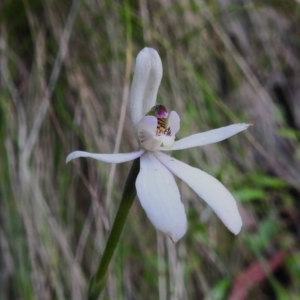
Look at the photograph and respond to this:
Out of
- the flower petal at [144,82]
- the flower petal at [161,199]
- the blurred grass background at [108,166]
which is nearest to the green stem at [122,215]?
the flower petal at [161,199]

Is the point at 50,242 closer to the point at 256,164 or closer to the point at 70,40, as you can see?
the point at 70,40

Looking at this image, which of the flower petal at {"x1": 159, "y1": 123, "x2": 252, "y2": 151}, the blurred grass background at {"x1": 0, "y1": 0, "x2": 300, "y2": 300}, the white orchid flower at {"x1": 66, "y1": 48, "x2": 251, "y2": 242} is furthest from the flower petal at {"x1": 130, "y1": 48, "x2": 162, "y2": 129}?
the blurred grass background at {"x1": 0, "y1": 0, "x2": 300, "y2": 300}

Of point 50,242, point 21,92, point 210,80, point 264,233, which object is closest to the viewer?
point 50,242

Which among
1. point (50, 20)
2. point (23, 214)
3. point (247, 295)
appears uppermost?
point (50, 20)

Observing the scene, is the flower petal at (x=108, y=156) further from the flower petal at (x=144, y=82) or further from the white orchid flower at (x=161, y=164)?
the flower petal at (x=144, y=82)

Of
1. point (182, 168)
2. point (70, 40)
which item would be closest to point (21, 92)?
point (70, 40)

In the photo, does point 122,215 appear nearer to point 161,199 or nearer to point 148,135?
point 161,199

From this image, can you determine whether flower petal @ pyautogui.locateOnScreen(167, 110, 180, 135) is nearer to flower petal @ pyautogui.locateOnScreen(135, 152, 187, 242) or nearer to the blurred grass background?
flower petal @ pyautogui.locateOnScreen(135, 152, 187, 242)
